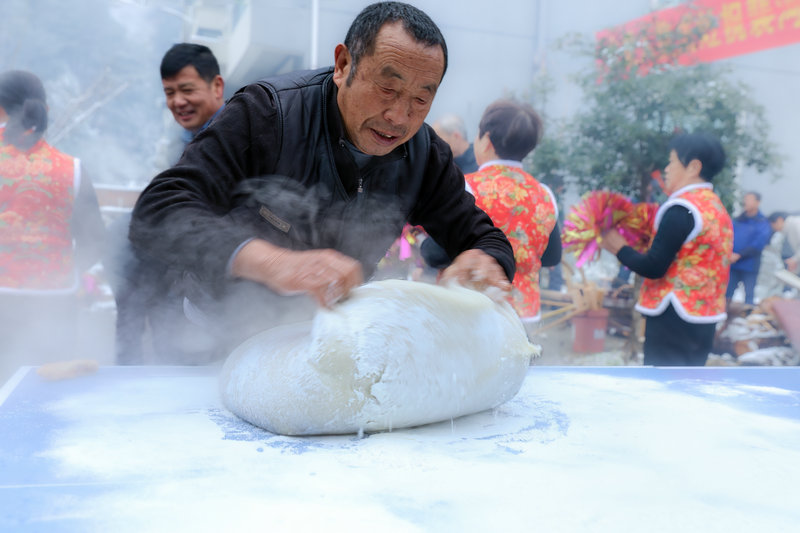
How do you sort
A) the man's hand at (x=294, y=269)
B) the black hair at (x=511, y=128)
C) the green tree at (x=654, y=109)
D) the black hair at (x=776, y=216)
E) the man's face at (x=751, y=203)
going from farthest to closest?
the black hair at (x=776, y=216)
the man's face at (x=751, y=203)
the green tree at (x=654, y=109)
the black hair at (x=511, y=128)
the man's hand at (x=294, y=269)

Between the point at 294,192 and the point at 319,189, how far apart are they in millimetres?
63

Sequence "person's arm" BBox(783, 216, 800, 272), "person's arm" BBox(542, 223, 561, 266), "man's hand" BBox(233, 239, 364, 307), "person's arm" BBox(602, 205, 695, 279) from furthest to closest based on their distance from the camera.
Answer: "person's arm" BBox(783, 216, 800, 272) < "person's arm" BBox(542, 223, 561, 266) < "person's arm" BBox(602, 205, 695, 279) < "man's hand" BBox(233, 239, 364, 307)

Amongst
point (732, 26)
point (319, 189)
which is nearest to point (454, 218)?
point (319, 189)

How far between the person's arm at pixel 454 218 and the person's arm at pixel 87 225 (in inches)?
66.2

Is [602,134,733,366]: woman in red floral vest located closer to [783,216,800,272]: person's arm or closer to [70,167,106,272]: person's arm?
[70,167,106,272]: person's arm

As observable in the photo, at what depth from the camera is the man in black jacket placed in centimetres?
129

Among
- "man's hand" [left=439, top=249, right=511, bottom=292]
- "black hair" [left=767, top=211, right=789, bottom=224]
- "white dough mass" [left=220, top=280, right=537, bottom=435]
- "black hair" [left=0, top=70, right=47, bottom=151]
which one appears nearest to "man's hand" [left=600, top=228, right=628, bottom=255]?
"man's hand" [left=439, top=249, right=511, bottom=292]

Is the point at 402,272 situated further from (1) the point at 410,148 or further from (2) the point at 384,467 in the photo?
(2) the point at 384,467

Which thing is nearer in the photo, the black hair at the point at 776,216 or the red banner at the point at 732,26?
the red banner at the point at 732,26

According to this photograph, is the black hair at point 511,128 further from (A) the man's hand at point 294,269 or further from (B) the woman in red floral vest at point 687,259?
(A) the man's hand at point 294,269

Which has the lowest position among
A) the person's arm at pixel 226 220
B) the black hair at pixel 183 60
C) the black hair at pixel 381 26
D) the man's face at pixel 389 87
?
the person's arm at pixel 226 220

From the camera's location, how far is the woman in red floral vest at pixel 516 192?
2.70m

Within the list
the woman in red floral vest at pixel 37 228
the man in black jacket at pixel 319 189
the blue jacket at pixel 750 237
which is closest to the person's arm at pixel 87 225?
the woman in red floral vest at pixel 37 228

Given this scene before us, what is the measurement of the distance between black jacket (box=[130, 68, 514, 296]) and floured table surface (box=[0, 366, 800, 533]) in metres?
0.36
